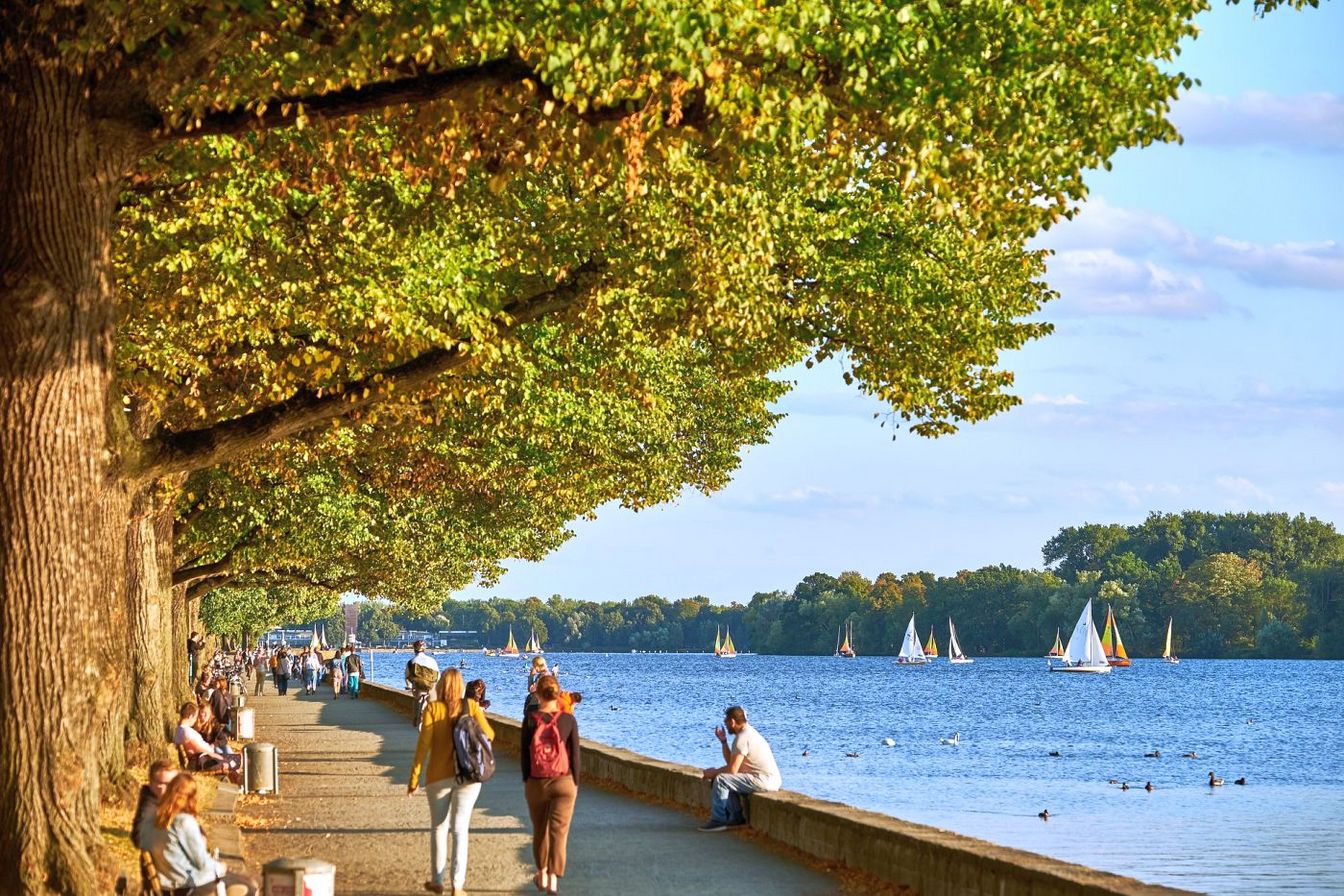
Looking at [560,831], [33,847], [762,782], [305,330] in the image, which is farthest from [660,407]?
[33,847]

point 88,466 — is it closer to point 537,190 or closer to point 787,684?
point 537,190

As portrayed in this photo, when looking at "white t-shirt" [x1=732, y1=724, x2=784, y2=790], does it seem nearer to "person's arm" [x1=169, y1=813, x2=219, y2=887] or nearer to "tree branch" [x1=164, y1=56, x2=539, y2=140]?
"person's arm" [x1=169, y1=813, x2=219, y2=887]

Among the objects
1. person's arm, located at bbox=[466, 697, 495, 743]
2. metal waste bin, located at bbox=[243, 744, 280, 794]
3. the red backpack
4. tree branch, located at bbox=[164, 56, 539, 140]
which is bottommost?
metal waste bin, located at bbox=[243, 744, 280, 794]

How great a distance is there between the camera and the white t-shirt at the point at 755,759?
17.5 metres

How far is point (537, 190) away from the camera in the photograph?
1980 centimetres

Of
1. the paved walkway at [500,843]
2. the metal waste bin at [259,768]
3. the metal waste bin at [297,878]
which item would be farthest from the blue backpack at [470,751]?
the metal waste bin at [259,768]

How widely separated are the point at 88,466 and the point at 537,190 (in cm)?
881

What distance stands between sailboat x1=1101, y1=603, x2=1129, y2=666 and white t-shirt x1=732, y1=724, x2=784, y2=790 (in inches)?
5984

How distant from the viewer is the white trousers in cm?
1347

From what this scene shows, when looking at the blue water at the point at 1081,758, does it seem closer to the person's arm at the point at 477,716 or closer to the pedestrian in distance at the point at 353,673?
the pedestrian in distance at the point at 353,673

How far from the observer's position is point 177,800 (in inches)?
435

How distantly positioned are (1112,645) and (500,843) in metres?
168

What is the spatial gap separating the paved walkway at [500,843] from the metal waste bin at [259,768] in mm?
212

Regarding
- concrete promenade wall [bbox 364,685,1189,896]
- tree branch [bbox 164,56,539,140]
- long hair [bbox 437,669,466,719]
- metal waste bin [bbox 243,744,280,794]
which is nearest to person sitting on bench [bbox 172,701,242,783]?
metal waste bin [bbox 243,744,280,794]
